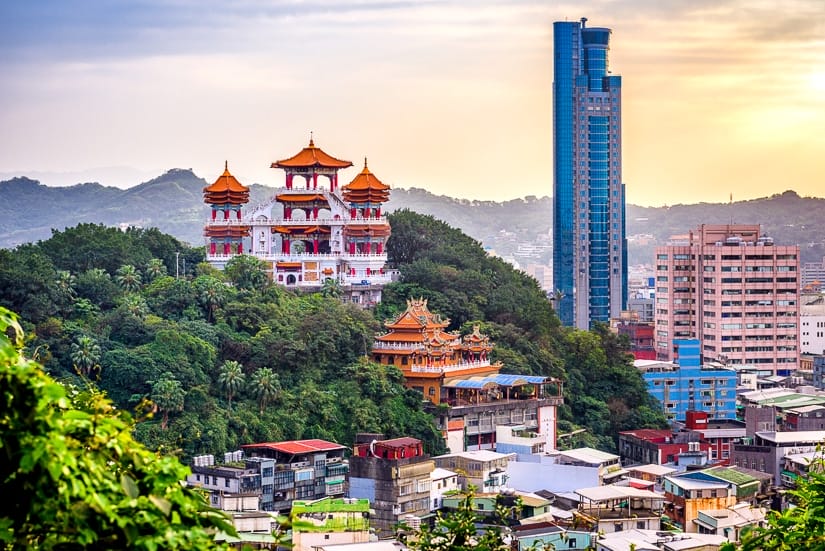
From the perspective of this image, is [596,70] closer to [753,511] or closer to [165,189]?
[753,511]

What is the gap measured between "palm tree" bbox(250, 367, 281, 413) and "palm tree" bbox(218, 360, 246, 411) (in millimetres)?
299

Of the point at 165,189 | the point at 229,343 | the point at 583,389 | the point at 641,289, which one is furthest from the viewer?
the point at 165,189

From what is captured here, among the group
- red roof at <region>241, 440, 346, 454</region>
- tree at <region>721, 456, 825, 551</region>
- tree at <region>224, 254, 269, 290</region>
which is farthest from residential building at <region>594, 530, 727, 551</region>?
tree at <region>224, 254, 269, 290</region>

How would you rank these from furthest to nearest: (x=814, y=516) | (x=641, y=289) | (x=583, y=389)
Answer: (x=641, y=289), (x=583, y=389), (x=814, y=516)

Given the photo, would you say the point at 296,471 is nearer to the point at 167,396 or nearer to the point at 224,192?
the point at 167,396

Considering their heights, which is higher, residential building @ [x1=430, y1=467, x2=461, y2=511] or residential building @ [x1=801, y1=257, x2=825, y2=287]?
residential building @ [x1=801, y1=257, x2=825, y2=287]

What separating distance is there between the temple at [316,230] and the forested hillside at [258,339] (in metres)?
0.84

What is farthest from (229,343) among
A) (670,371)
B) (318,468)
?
(670,371)

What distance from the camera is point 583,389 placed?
45875 millimetres

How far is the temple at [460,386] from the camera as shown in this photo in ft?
128

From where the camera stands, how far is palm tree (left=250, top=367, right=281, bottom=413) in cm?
3631

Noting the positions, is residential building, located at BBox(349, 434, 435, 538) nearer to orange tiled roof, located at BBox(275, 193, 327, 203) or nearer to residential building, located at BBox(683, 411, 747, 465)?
residential building, located at BBox(683, 411, 747, 465)

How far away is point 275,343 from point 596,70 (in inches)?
1558

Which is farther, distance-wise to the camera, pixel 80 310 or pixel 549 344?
pixel 549 344
